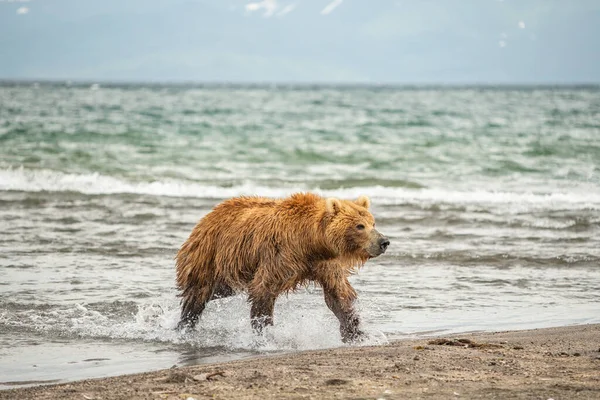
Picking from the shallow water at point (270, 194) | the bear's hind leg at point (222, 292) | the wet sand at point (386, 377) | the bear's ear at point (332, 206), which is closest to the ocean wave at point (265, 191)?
the shallow water at point (270, 194)

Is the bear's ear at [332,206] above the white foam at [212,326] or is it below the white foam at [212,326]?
above

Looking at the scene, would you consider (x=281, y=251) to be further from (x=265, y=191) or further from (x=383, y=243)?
(x=265, y=191)

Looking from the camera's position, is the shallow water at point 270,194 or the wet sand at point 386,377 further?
the shallow water at point 270,194

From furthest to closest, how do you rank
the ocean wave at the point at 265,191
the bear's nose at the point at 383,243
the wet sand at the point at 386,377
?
the ocean wave at the point at 265,191 → the bear's nose at the point at 383,243 → the wet sand at the point at 386,377

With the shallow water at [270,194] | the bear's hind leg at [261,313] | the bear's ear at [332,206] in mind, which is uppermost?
the bear's ear at [332,206]

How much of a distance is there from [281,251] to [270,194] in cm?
1130

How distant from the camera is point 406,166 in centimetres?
2328

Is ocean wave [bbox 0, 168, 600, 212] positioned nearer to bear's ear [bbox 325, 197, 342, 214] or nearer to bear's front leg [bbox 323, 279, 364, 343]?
bear's front leg [bbox 323, 279, 364, 343]

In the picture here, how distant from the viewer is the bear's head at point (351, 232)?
7168 mm

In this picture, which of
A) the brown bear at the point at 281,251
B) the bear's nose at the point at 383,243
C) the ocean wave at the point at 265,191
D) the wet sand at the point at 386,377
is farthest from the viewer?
the ocean wave at the point at 265,191

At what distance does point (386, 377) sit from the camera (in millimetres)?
5566

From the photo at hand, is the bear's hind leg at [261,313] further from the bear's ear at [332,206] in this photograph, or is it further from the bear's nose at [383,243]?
the bear's nose at [383,243]

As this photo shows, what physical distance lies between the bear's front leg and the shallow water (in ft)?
0.56

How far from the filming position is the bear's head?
23.5ft
